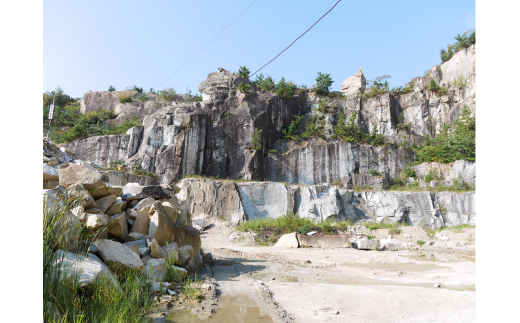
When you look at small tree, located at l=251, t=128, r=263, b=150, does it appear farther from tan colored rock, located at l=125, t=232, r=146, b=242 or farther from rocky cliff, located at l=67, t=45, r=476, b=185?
tan colored rock, located at l=125, t=232, r=146, b=242

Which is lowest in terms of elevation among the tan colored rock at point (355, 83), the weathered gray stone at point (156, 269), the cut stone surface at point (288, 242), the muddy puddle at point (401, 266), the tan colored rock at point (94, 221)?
the cut stone surface at point (288, 242)

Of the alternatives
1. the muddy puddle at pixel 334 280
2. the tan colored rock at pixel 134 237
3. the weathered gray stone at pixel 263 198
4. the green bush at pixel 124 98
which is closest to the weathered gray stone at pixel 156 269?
the tan colored rock at pixel 134 237

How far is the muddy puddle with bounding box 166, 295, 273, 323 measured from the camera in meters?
4.25

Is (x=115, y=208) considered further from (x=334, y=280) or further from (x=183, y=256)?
(x=334, y=280)

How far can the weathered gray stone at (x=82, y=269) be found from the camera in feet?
11.1

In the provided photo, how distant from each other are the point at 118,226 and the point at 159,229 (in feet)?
3.57

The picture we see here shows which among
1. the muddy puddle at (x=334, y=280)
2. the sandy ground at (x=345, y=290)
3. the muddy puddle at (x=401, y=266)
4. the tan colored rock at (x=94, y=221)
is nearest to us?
the sandy ground at (x=345, y=290)

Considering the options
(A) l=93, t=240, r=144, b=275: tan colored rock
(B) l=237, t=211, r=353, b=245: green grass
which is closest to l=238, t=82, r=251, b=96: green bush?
(B) l=237, t=211, r=353, b=245: green grass

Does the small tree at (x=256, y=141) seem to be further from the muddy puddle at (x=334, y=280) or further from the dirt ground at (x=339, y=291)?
the muddy puddle at (x=334, y=280)
